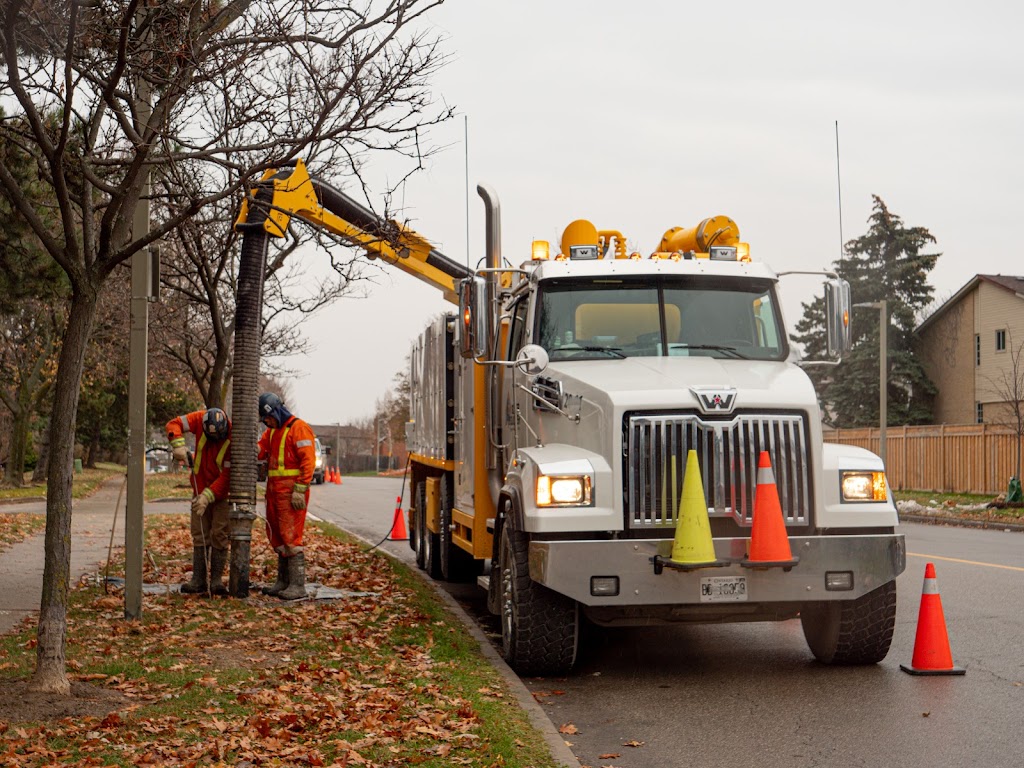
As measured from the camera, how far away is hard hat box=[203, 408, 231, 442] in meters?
11.9

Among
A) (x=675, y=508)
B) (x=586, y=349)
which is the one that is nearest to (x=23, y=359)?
(x=586, y=349)

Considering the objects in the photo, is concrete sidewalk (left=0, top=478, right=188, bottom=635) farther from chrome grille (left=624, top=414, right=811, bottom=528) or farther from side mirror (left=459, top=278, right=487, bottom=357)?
chrome grille (left=624, top=414, right=811, bottom=528)

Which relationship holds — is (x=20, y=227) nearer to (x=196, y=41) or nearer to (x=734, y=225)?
(x=196, y=41)

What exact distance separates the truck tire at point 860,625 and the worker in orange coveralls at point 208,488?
18.3 feet

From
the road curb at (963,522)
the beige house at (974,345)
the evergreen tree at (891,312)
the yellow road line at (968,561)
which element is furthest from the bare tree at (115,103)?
the evergreen tree at (891,312)

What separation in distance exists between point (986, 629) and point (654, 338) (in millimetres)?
3795

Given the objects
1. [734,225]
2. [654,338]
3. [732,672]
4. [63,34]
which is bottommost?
[732,672]

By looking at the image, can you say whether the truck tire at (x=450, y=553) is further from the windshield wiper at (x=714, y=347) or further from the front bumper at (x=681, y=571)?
the front bumper at (x=681, y=571)

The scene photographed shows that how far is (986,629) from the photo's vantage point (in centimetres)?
1055

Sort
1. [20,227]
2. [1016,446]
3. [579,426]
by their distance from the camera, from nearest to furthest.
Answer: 1. [579,426]
2. [20,227]
3. [1016,446]

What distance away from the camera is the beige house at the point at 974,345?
46.8 m

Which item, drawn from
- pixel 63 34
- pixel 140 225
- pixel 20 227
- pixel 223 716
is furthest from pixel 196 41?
A: pixel 20 227

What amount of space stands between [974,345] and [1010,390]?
11.6 meters

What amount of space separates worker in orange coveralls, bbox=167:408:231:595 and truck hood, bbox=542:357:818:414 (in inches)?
155
